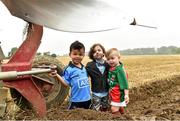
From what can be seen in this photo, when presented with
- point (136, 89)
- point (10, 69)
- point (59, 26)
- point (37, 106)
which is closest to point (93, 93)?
point (37, 106)

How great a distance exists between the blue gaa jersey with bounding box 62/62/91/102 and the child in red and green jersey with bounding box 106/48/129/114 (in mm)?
373

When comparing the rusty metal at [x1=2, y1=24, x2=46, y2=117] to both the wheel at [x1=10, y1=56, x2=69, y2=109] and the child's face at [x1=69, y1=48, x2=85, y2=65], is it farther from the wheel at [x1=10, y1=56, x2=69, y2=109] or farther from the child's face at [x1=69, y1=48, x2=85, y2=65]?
the child's face at [x1=69, y1=48, x2=85, y2=65]

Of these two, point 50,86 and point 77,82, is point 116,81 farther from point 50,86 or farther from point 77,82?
point 50,86

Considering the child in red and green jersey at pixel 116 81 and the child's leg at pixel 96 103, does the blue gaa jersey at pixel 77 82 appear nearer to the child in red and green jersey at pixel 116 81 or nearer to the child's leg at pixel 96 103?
the child's leg at pixel 96 103

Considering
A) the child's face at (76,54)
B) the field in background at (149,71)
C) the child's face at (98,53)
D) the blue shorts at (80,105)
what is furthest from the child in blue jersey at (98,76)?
the field in background at (149,71)

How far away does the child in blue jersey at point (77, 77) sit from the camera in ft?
19.5

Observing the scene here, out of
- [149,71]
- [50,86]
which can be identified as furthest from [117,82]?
[149,71]

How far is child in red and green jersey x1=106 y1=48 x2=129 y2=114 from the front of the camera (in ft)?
20.2

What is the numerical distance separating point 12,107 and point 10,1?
59.5 inches

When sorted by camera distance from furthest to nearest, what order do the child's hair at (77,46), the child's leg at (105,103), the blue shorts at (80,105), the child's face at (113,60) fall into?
the child's leg at (105,103), the child's face at (113,60), the blue shorts at (80,105), the child's hair at (77,46)

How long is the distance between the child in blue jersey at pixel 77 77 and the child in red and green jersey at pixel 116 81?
357 millimetres

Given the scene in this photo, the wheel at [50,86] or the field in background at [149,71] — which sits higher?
the wheel at [50,86]

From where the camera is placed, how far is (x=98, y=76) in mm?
6273

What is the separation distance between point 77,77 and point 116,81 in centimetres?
57
